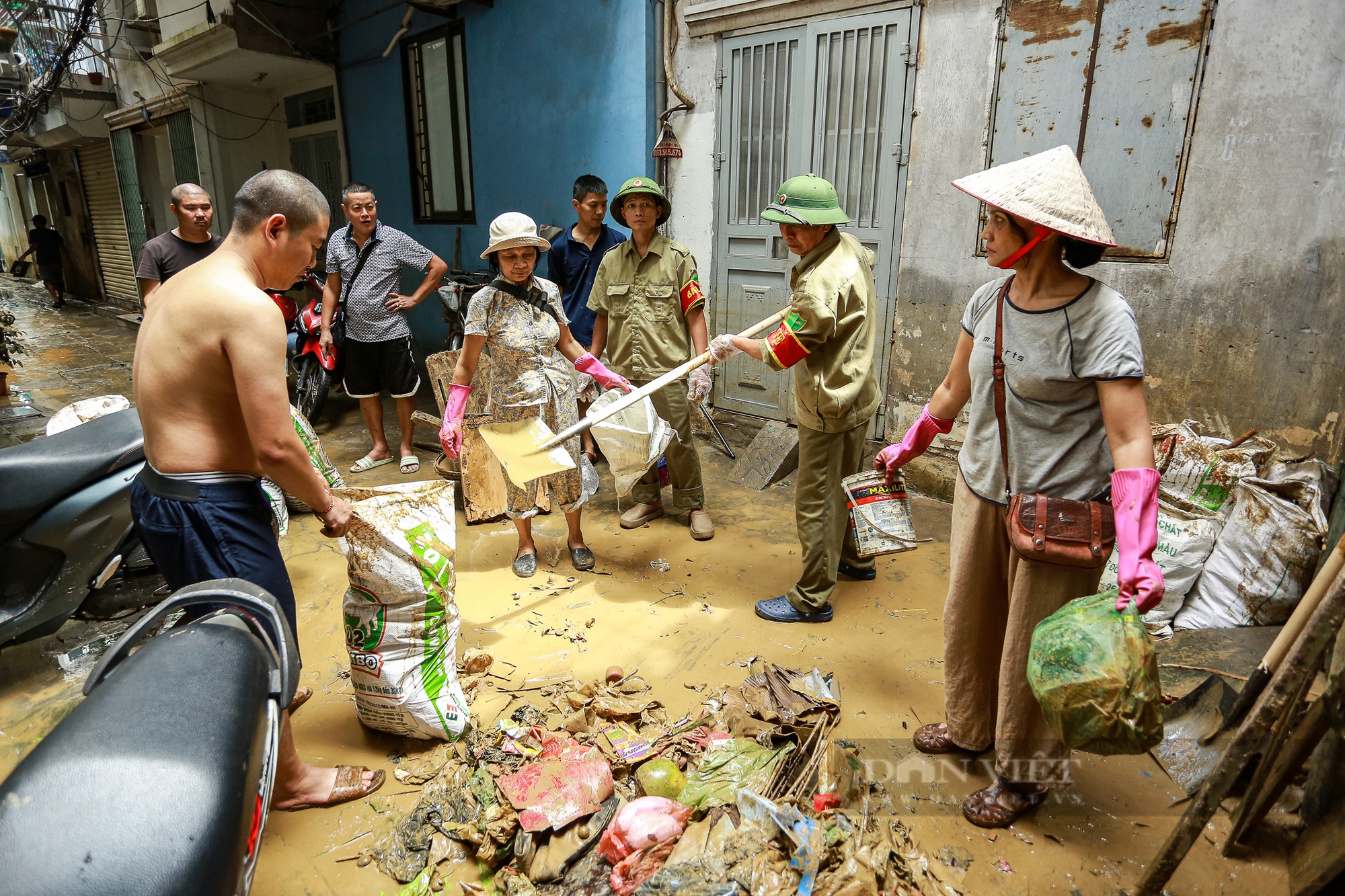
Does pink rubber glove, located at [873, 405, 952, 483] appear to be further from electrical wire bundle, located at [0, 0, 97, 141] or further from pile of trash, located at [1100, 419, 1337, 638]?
electrical wire bundle, located at [0, 0, 97, 141]

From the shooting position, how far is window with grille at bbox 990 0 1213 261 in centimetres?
A: 346

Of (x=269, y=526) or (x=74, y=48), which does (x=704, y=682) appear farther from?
(x=74, y=48)

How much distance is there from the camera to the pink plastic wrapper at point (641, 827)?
2.01 meters

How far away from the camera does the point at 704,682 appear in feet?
9.61

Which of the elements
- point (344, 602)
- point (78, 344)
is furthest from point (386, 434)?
point (78, 344)

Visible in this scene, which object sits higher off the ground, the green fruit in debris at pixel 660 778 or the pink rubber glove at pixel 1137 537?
the pink rubber glove at pixel 1137 537

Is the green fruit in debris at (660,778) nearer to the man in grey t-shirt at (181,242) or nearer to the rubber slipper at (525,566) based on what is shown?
the rubber slipper at (525,566)

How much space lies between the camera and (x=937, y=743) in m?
2.50

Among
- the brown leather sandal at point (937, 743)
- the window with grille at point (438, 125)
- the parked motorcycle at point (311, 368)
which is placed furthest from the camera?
the window with grille at point (438, 125)

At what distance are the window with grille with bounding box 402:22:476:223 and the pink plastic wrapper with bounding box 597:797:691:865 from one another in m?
6.53

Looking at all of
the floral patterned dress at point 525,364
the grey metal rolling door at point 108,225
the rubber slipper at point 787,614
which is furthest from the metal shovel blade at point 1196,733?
the grey metal rolling door at point 108,225

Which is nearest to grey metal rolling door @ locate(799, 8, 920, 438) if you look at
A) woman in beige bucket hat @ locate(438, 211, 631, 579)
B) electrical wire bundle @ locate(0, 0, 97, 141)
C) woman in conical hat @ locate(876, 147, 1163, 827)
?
woman in beige bucket hat @ locate(438, 211, 631, 579)

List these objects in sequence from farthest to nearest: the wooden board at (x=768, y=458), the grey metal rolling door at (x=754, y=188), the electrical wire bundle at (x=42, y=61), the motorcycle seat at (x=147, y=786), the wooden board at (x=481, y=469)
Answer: the electrical wire bundle at (x=42, y=61), the wooden board at (x=768, y=458), the grey metal rolling door at (x=754, y=188), the wooden board at (x=481, y=469), the motorcycle seat at (x=147, y=786)

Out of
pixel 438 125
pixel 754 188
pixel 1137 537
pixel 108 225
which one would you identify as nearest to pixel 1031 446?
pixel 1137 537
